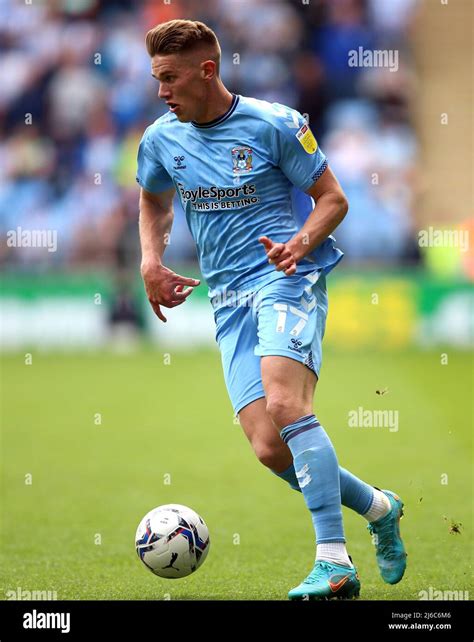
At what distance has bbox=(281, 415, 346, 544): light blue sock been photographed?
512 cm

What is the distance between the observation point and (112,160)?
2062 cm

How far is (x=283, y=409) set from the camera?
16.7 ft

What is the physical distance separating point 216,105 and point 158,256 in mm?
745

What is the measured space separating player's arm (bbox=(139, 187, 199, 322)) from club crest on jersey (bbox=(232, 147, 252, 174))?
54cm

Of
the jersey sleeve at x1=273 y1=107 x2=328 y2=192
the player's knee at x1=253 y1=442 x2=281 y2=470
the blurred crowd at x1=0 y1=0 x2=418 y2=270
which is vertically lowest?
the player's knee at x1=253 y1=442 x2=281 y2=470

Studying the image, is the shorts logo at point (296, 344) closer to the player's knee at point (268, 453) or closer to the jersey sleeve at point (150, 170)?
the player's knee at point (268, 453)

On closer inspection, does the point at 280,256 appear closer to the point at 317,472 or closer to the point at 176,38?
the point at 317,472

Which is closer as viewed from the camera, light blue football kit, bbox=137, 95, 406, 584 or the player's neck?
light blue football kit, bbox=137, 95, 406, 584

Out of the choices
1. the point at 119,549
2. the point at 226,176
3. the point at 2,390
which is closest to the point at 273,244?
the point at 226,176

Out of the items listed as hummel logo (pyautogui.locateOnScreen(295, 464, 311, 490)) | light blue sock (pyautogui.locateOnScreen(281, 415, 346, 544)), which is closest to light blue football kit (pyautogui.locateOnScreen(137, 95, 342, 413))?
light blue sock (pyautogui.locateOnScreen(281, 415, 346, 544))

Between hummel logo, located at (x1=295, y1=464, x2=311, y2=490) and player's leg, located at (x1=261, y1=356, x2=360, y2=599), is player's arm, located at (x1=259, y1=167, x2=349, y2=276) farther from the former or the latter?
hummel logo, located at (x1=295, y1=464, x2=311, y2=490)

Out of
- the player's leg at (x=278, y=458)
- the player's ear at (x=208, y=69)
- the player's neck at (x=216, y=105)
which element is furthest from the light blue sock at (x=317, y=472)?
the player's ear at (x=208, y=69)
